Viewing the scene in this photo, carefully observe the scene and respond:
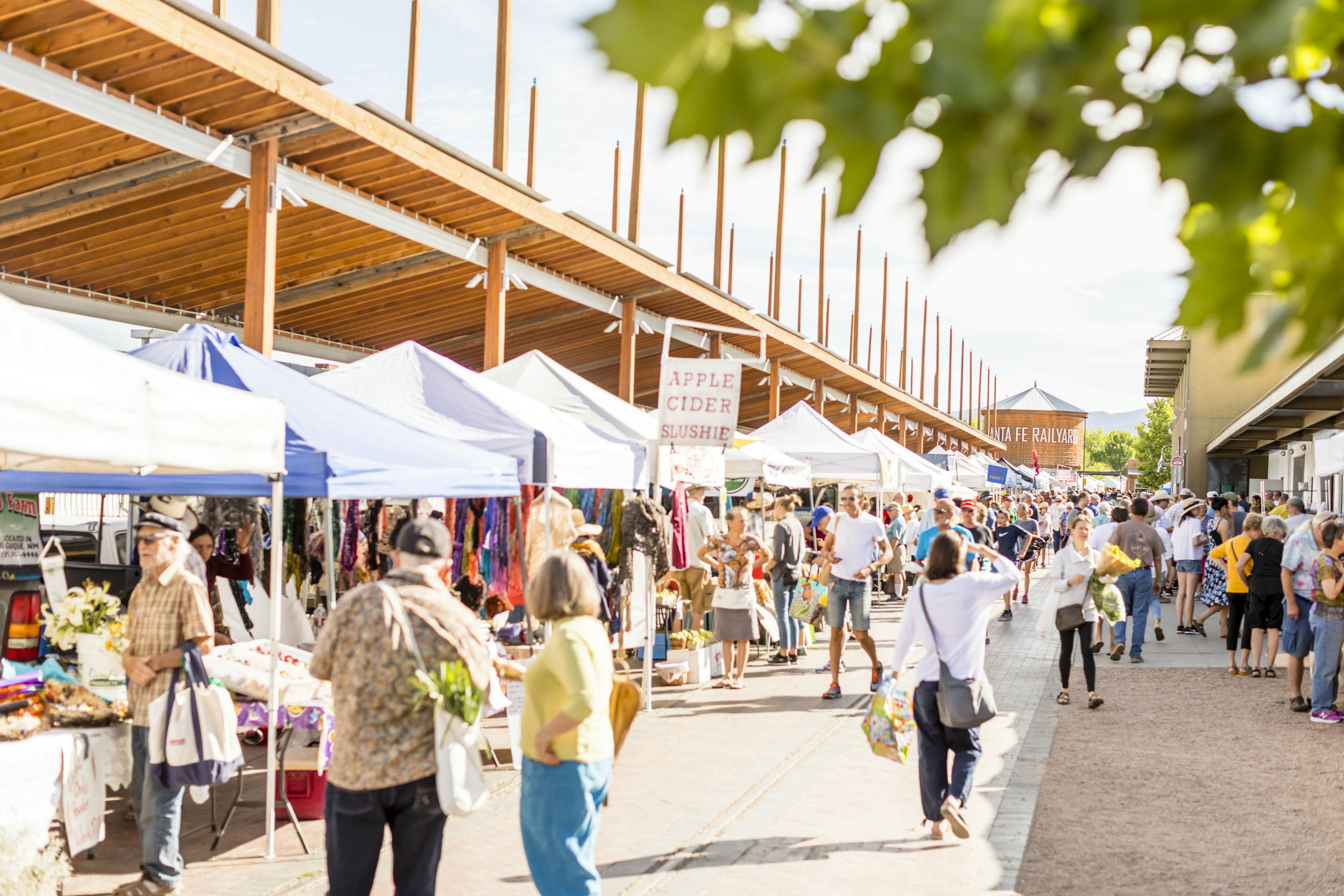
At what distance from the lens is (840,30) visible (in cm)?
124

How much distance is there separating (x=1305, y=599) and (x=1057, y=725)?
2.81 metres

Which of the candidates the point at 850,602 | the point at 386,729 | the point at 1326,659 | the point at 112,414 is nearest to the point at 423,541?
the point at 386,729

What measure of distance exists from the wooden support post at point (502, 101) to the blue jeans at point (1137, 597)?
1034cm

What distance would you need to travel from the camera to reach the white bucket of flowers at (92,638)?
655 cm

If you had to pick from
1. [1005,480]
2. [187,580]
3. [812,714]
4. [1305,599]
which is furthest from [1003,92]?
[1005,480]

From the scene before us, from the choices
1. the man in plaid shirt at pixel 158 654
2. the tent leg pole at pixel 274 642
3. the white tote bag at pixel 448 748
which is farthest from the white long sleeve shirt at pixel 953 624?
the man in plaid shirt at pixel 158 654

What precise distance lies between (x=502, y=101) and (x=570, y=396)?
766 cm

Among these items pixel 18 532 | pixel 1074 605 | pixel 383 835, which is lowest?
pixel 383 835

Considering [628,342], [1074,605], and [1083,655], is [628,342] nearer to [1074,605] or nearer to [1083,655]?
[1074,605]

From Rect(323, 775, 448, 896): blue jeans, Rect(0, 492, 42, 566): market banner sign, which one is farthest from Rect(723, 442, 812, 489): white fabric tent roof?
Rect(323, 775, 448, 896): blue jeans

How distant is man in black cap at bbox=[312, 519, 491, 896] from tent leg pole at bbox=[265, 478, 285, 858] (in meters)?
2.05

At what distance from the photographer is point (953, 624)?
6684 mm

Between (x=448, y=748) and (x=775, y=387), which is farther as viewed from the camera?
(x=775, y=387)

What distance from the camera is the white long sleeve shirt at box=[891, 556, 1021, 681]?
6.69m
